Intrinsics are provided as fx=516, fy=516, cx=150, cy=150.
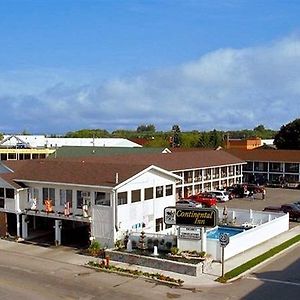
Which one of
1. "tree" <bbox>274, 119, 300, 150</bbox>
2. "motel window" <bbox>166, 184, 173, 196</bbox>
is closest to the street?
"motel window" <bbox>166, 184, 173, 196</bbox>

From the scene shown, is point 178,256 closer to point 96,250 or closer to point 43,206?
point 96,250

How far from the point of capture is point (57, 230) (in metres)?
33.4

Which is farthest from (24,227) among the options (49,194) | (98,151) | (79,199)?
(98,151)

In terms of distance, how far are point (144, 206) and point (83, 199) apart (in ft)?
13.0

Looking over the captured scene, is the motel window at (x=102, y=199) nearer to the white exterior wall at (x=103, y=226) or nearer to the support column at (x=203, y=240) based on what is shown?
the white exterior wall at (x=103, y=226)

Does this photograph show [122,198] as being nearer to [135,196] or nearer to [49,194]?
[135,196]

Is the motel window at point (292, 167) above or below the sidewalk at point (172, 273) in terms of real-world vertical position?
above

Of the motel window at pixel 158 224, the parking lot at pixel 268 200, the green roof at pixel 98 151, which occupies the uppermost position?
the green roof at pixel 98 151

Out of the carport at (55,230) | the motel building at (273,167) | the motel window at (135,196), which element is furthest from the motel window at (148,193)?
the motel building at (273,167)

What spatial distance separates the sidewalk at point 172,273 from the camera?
83.9 feet

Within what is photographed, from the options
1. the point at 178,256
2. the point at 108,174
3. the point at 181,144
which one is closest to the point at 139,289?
the point at 178,256

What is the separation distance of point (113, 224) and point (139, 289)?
7.55 metres

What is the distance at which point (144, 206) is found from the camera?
1316 inches

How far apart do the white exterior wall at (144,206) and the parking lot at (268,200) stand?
59.5 feet
